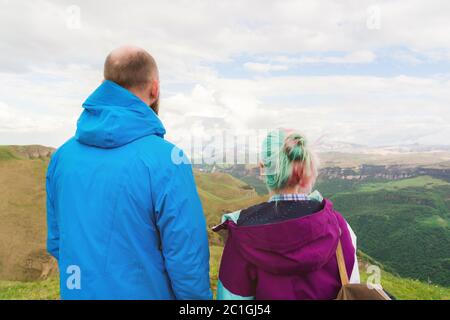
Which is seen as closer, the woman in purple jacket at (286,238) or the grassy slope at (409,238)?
the woman in purple jacket at (286,238)

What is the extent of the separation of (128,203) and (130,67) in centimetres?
140

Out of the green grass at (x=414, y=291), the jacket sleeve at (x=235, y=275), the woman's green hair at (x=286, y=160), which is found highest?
the woman's green hair at (x=286, y=160)

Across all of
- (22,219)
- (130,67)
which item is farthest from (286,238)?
(22,219)

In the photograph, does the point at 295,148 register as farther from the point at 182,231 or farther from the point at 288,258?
the point at 182,231

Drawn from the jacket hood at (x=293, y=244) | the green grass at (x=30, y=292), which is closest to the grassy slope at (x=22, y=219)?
the green grass at (x=30, y=292)

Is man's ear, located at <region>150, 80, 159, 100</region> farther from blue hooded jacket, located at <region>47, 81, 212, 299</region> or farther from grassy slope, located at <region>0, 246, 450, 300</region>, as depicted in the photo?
grassy slope, located at <region>0, 246, 450, 300</region>

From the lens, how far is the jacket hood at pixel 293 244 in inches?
150

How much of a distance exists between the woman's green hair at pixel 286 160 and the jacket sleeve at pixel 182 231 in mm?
796

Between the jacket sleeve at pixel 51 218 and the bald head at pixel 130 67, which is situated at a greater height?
the bald head at pixel 130 67

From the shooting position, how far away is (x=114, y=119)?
3.83 metres

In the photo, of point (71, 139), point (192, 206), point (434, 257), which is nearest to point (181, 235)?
point (192, 206)

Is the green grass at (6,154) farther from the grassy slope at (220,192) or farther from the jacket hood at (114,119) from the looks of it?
the jacket hood at (114,119)

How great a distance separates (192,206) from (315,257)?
1.29m

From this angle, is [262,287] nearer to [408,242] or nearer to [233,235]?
[233,235]
